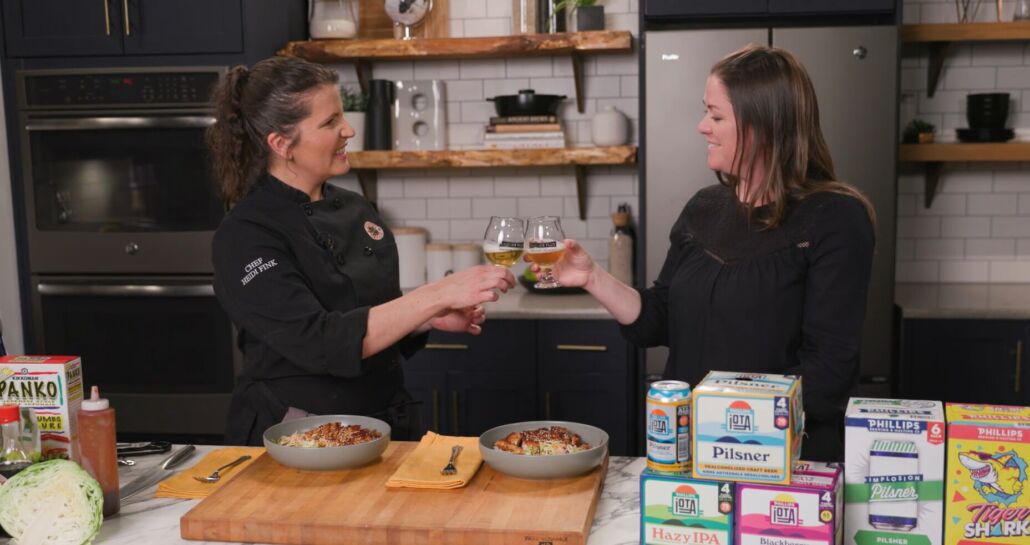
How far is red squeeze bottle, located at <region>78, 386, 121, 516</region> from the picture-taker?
163 centimetres

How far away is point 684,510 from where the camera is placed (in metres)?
1.38

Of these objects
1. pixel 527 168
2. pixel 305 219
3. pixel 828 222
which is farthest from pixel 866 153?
pixel 305 219

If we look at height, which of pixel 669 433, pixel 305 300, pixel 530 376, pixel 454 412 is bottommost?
pixel 454 412

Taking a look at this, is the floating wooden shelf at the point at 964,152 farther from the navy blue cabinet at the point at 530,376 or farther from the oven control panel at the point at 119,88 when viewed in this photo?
the oven control panel at the point at 119,88

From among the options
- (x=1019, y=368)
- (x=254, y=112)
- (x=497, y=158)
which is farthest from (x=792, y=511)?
(x=497, y=158)

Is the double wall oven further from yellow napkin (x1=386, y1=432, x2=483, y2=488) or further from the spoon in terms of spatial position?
yellow napkin (x1=386, y1=432, x2=483, y2=488)

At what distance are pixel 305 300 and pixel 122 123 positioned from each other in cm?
211

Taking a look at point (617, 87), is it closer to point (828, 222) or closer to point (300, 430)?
point (828, 222)

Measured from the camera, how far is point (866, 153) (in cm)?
359

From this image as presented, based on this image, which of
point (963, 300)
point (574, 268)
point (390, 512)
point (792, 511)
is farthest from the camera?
point (963, 300)

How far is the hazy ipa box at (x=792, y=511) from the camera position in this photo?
1311 millimetres

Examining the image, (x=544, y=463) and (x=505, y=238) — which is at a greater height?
(x=505, y=238)

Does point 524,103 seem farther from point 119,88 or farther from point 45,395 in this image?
point 45,395

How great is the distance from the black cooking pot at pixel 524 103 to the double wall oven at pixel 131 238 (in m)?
1.11
